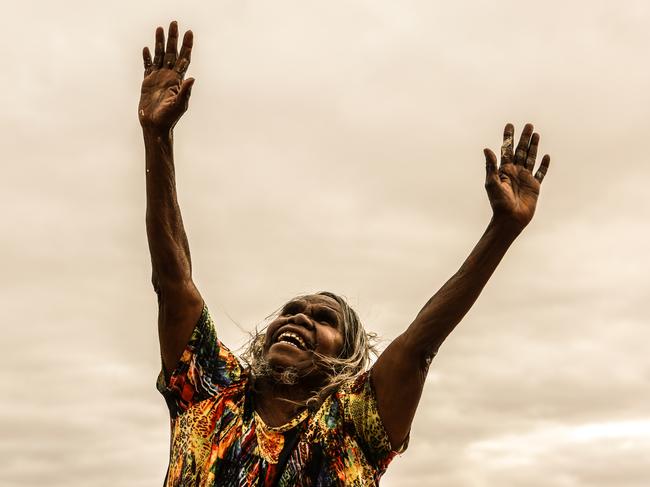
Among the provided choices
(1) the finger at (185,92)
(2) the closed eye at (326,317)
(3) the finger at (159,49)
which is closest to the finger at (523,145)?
(2) the closed eye at (326,317)

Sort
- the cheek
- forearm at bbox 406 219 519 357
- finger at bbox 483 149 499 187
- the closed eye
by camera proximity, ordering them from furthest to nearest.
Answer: the closed eye < the cheek < finger at bbox 483 149 499 187 < forearm at bbox 406 219 519 357

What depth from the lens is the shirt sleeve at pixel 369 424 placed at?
6.16 meters

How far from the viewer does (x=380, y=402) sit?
6145mm

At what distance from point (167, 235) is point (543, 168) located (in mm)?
2717

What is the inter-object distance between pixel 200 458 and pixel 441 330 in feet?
6.09

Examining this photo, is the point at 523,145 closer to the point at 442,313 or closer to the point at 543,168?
the point at 543,168

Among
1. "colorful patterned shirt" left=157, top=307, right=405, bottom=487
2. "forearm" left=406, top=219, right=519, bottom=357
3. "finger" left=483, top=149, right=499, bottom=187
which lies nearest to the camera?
"forearm" left=406, top=219, right=519, bottom=357

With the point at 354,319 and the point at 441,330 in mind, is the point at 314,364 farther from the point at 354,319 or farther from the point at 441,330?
the point at 441,330

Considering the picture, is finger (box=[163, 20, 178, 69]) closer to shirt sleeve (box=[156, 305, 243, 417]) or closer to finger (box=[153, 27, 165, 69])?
finger (box=[153, 27, 165, 69])

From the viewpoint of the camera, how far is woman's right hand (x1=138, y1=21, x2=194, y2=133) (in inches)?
263

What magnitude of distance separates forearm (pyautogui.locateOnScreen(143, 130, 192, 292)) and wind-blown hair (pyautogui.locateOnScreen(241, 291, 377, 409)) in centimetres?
99

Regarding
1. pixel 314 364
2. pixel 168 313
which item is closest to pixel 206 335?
pixel 168 313

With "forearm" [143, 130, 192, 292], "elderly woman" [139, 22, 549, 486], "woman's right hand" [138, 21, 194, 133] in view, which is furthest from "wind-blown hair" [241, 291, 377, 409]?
"woman's right hand" [138, 21, 194, 133]

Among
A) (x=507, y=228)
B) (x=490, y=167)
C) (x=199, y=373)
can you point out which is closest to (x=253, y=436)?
(x=199, y=373)
